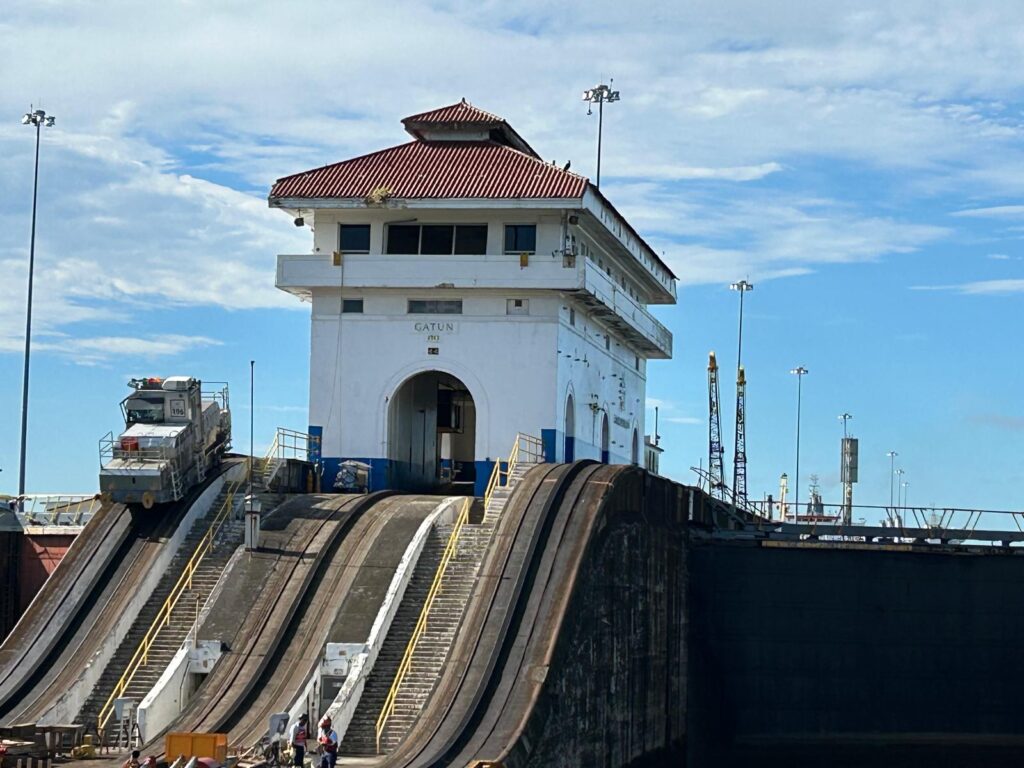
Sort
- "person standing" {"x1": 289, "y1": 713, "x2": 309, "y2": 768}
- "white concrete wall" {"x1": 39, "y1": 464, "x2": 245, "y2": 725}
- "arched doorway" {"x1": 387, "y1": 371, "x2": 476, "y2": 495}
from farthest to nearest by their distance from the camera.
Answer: "arched doorway" {"x1": 387, "y1": 371, "x2": 476, "y2": 495}
"white concrete wall" {"x1": 39, "y1": 464, "x2": 245, "y2": 725}
"person standing" {"x1": 289, "y1": 713, "x2": 309, "y2": 768}

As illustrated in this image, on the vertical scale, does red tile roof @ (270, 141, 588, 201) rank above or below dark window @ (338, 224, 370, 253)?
above

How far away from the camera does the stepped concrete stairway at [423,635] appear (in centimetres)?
3000

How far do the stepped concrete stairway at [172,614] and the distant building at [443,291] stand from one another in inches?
253

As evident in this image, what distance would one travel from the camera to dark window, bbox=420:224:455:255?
1750 inches

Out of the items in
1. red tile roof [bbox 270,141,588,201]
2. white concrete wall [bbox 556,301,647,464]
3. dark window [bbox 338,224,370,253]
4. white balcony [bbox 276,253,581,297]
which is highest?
red tile roof [bbox 270,141,588,201]

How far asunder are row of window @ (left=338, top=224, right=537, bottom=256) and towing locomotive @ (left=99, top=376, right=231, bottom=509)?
6494mm

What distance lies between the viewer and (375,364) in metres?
43.4

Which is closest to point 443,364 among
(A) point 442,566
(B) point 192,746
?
(A) point 442,566

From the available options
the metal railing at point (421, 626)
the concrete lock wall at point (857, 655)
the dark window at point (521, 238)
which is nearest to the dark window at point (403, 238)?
the dark window at point (521, 238)

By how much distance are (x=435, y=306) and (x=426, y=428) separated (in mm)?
5607

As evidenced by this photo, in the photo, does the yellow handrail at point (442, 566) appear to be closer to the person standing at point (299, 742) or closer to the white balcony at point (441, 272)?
the person standing at point (299, 742)

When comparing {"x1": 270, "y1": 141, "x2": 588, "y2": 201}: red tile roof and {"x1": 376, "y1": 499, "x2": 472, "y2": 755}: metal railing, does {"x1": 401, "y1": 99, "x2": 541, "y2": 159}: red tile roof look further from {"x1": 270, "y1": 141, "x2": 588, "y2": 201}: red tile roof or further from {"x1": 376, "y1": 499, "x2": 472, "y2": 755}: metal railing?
{"x1": 376, "y1": 499, "x2": 472, "y2": 755}: metal railing

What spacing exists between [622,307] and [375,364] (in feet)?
27.6

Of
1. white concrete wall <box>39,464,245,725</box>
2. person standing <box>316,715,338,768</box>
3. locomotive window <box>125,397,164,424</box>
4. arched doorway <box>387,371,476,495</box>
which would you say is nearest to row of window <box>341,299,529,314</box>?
arched doorway <box>387,371,476,495</box>
